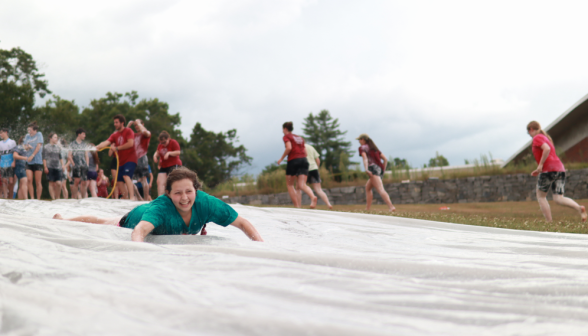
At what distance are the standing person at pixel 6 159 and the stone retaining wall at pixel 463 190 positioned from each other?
7649mm

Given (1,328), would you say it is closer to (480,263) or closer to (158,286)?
Result: (158,286)

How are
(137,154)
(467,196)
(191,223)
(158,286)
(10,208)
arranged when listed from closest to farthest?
(158,286), (191,223), (10,208), (137,154), (467,196)

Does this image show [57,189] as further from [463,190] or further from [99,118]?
[99,118]

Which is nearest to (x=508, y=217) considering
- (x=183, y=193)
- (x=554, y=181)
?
(x=554, y=181)

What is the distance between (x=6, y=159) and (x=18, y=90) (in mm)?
18260

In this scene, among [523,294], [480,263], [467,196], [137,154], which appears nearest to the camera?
[523,294]

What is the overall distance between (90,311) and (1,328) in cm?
25

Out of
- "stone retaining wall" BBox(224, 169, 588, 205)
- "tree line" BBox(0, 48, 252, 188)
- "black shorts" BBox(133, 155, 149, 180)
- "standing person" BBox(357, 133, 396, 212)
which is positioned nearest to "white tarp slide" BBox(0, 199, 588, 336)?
"standing person" BBox(357, 133, 396, 212)

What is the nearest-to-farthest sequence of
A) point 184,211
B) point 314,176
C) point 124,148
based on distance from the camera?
1. point 184,211
2. point 124,148
3. point 314,176

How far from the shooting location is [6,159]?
10.1 metres

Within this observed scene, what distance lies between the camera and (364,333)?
130 centimetres

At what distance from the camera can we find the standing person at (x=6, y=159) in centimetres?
994

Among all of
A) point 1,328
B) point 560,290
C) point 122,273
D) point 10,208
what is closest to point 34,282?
point 122,273

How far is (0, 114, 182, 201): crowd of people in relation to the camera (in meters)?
8.07
